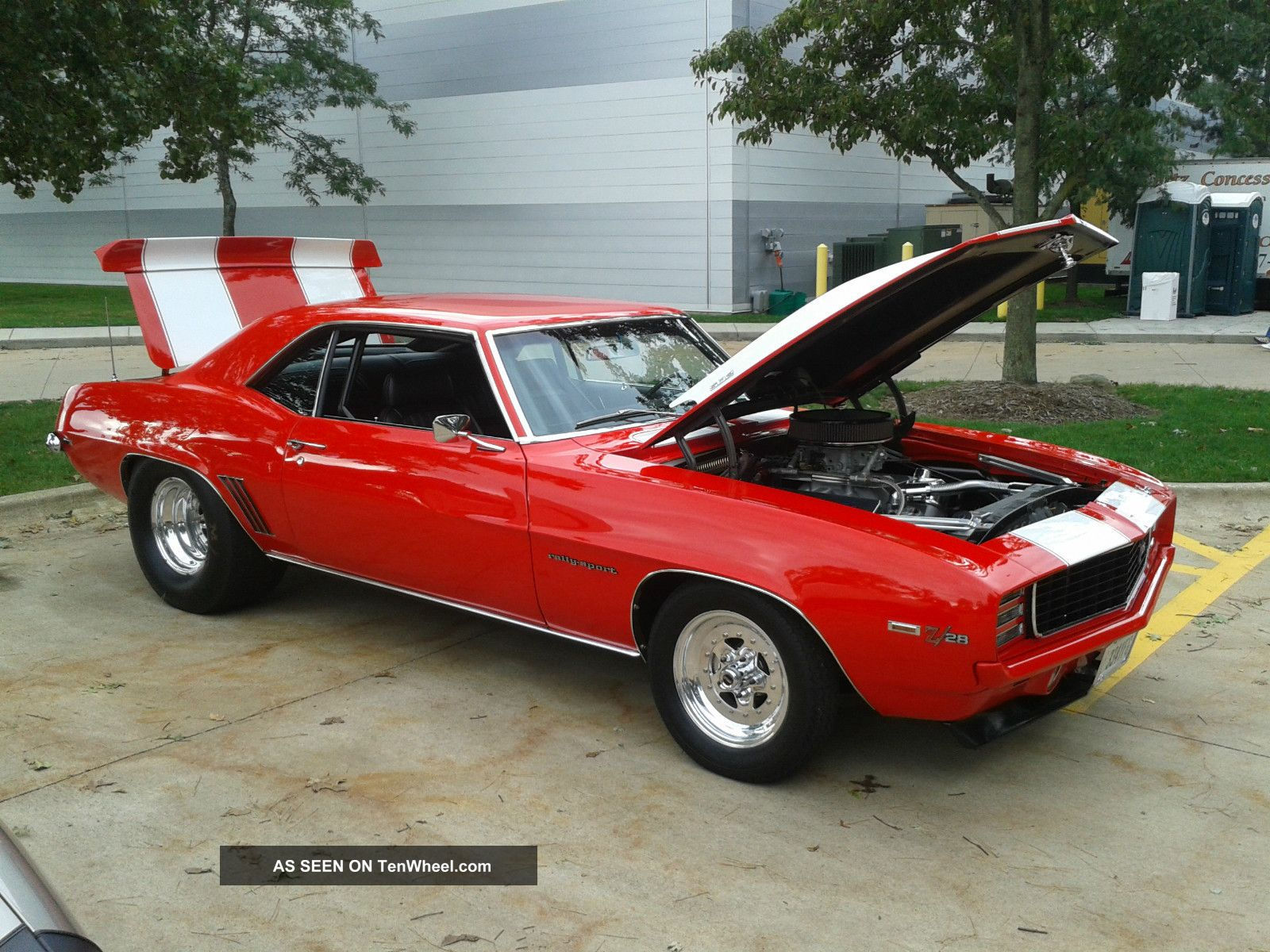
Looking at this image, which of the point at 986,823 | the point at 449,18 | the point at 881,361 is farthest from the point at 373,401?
the point at 449,18

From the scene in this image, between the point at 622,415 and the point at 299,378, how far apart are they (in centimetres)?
165

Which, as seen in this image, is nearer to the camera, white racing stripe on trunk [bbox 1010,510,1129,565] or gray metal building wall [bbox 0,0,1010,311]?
white racing stripe on trunk [bbox 1010,510,1129,565]

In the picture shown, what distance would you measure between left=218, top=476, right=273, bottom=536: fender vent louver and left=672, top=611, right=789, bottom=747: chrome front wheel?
2305 mm

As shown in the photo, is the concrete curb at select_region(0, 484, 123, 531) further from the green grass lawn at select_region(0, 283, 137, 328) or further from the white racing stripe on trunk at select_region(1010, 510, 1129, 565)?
the green grass lawn at select_region(0, 283, 137, 328)

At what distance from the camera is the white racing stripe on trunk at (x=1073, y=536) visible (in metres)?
3.78

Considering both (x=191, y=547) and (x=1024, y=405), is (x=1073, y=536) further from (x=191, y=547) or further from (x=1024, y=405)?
(x=1024, y=405)

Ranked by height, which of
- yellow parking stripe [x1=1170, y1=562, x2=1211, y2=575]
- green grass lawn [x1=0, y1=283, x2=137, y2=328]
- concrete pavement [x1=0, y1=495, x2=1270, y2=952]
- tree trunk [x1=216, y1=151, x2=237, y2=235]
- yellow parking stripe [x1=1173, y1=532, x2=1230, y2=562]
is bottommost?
concrete pavement [x1=0, y1=495, x2=1270, y2=952]

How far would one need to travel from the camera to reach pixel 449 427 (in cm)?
452

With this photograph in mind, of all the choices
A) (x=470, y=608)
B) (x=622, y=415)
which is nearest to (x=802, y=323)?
(x=622, y=415)

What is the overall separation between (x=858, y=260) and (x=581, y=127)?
5.60 m

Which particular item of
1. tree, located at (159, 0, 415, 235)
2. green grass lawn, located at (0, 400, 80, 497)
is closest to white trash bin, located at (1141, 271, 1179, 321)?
tree, located at (159, 0, 415, 235)

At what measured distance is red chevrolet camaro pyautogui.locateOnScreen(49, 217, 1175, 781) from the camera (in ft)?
12.0

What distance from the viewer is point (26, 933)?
1.92 m

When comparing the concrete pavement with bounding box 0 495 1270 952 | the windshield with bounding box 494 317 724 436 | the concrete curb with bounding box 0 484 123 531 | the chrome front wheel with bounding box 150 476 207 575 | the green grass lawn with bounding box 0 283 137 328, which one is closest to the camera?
the concrete pavement with bounding box 0 495 1270 952
